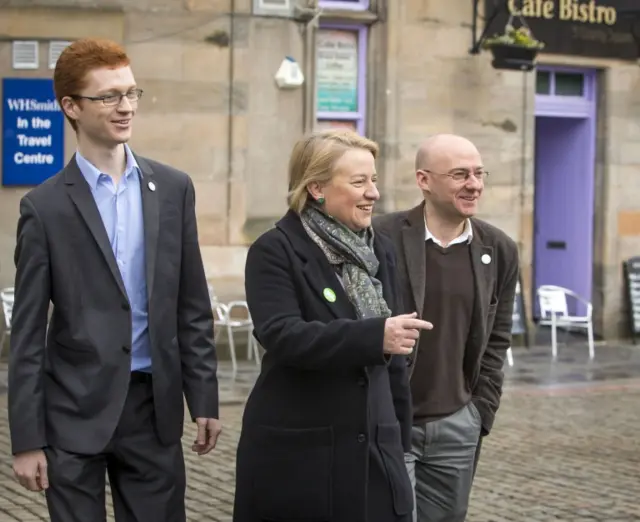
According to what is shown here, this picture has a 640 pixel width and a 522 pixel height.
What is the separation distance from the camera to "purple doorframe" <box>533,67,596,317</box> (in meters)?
17.8

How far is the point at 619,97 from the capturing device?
17.6 meters

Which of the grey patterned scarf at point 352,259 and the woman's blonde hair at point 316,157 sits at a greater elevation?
the woman's blonde hair at point 316,157

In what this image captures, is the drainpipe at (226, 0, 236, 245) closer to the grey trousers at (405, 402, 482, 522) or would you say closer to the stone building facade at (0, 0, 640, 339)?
the stone building facade at (0, 0, 640, 339)

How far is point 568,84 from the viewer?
17.7m

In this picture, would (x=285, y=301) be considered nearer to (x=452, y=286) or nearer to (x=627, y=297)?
(x=452, y=286)

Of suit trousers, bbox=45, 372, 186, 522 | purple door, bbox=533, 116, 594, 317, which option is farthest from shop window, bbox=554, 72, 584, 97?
suit trousers, bbox=45, 372, 186, 522

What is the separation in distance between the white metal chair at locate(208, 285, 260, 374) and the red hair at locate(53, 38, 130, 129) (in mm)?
9665

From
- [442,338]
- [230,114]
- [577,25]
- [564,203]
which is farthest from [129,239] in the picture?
[564,203]

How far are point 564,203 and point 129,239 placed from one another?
14412 millimetres

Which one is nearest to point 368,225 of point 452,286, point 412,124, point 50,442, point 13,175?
point 452,286

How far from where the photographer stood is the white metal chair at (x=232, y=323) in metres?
13.9

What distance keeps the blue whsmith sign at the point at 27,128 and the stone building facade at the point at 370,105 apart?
14cm

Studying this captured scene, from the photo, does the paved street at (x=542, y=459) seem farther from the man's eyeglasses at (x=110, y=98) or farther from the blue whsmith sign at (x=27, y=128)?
the man's eyeglasses at (x=110, y=98)

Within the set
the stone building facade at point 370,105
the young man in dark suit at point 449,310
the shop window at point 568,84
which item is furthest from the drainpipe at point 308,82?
the young man in dark suit at point 449,310
